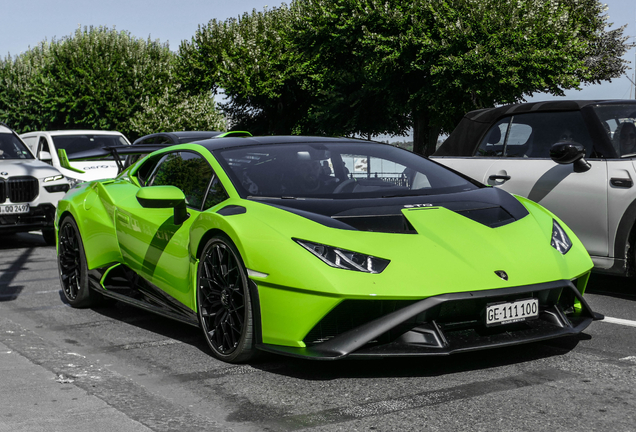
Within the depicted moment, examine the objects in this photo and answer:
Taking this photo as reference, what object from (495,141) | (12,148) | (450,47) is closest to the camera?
(495,141)

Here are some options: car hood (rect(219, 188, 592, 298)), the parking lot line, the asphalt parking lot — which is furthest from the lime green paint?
the parking lot line

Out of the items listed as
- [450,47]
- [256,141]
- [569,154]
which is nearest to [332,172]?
[256,141]

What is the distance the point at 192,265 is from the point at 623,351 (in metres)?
2.55

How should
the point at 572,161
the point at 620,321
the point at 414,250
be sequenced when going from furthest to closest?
the point at 572,161
the point at 620,321
the point at 414,250

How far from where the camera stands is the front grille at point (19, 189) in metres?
10.8

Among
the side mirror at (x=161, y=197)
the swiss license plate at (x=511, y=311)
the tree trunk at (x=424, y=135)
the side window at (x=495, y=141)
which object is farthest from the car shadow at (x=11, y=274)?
the tree trunk at (x=424, y=135)

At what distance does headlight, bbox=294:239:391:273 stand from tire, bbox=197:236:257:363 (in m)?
0.50

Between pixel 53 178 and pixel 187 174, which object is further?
pixel 53 178

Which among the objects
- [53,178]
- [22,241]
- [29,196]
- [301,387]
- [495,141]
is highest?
[495,141]

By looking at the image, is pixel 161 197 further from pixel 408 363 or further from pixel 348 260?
pixel 408 363

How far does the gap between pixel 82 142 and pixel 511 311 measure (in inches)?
520

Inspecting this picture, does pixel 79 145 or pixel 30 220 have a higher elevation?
pixel 79 145

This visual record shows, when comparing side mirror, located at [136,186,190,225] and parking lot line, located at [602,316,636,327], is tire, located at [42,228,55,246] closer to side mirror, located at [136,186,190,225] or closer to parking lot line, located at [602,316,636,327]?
side mirror, located at [136,186,190,225]

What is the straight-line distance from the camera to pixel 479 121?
7570mm
